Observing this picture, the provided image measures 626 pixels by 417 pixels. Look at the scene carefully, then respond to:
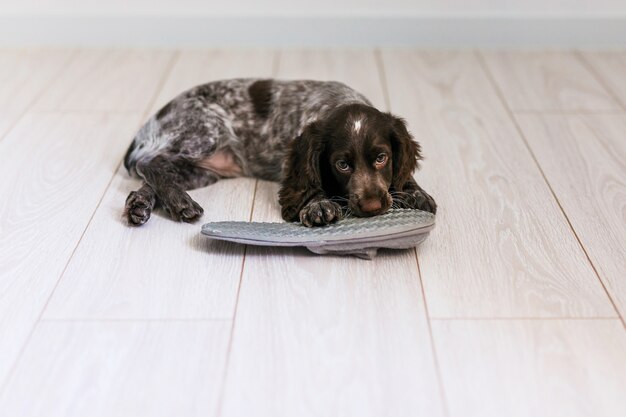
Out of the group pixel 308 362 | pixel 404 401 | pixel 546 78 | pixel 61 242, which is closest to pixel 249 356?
pixel 308 362

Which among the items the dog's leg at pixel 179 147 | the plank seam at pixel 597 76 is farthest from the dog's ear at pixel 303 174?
the plank seam at pixel 597 76

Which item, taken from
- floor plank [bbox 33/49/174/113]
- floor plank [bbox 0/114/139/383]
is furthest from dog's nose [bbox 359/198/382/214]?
floor plank [bbox 33/49/174/113]

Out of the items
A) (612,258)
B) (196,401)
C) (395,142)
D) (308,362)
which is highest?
(395,142)

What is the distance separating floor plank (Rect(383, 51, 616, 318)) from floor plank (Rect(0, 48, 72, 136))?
6.01ft

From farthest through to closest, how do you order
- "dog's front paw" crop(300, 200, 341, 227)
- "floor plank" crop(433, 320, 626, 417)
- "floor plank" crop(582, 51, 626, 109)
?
"floor plank" crop(582, 51, 626, 109)
"dog's front paw" crop(300, 200, 341, 227)
"floor plank" crop(433, 320, 626, 417)

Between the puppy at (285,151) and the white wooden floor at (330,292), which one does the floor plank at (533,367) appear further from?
the puppy at (285,151)

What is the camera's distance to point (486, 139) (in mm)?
3555

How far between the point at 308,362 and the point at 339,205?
29.6 inches

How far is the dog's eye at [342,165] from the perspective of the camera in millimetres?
2727

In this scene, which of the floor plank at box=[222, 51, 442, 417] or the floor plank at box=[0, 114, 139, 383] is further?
the floor plank at box=[0, 114, 139, 383]

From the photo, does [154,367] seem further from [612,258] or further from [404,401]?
[612,258]

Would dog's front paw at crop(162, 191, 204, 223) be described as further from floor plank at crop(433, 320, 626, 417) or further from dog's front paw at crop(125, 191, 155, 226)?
floor plank at crop(433, 320, 626, 417)

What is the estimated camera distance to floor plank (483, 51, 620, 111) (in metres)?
3.91

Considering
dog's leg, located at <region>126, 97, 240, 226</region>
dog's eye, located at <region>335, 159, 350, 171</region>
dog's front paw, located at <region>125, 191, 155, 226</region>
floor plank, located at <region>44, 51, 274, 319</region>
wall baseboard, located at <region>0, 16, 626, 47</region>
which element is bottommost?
floor plank, located at <region>44, 51, 274, 319</region>
